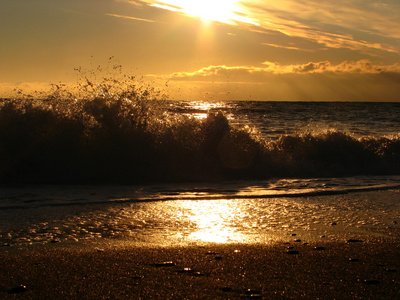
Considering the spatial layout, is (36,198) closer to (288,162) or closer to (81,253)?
(81,253)

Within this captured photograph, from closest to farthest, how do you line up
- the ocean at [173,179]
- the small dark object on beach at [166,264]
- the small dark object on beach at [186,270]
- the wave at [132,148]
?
the small dark object on beach at [186,270]
the small dark object on beach at [166,264]
the ocean at [173,179]
the wave at [132,148]

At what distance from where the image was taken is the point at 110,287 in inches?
114

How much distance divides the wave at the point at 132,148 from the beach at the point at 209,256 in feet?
11.2

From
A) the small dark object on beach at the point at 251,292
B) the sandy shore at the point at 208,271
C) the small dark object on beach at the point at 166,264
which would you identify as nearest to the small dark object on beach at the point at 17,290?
the sandy shore at the point at 208,271

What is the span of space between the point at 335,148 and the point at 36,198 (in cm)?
847

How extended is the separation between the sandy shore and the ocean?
0.40 m

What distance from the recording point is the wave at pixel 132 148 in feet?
29.4

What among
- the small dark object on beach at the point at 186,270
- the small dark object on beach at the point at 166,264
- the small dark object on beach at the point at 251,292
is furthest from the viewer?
the small dark object on beach at the point at 166,264

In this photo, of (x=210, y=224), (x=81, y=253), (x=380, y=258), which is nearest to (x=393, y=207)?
(x=380, y=258)

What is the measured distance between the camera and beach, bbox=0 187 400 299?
2.84 meters

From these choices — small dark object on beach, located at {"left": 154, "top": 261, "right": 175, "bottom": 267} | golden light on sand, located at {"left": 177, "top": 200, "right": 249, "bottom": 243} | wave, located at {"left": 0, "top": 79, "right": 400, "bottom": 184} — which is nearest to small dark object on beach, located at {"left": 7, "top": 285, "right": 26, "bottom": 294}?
small dark object on beach, located at {"left": 154, "top": 261, "right": 175, "bottom": 267}

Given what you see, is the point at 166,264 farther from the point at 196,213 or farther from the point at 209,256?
the point at 196,213

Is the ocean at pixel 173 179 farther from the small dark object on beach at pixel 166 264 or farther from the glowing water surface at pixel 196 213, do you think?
the small dark object on beach at pixel 166 264

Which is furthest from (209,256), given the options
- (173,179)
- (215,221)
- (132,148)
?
(132,148)
